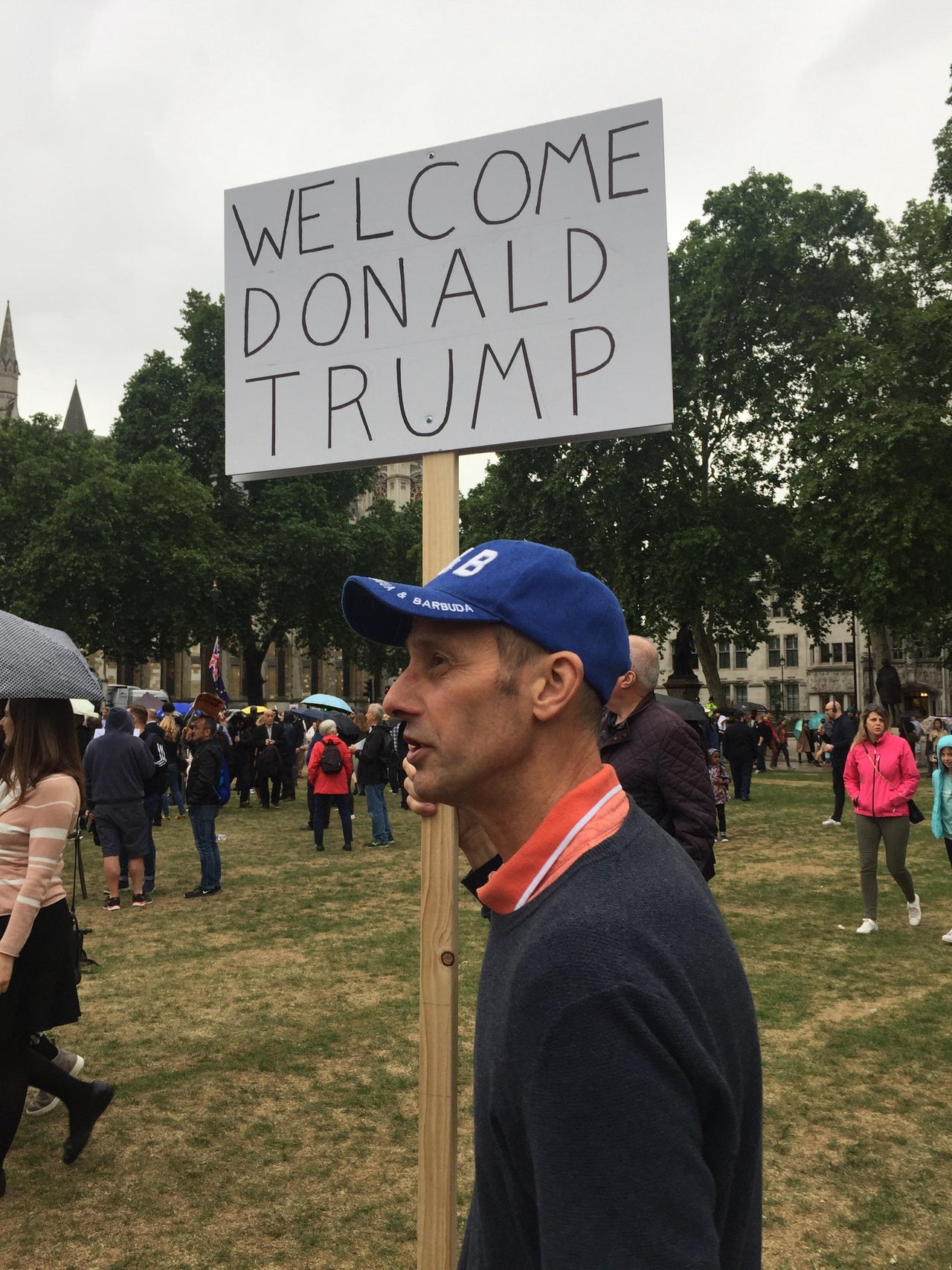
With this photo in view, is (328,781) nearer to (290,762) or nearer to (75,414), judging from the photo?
(290,762)

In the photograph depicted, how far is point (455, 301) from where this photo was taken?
3049 mm

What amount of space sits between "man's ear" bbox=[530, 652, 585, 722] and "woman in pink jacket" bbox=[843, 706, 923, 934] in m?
8.55

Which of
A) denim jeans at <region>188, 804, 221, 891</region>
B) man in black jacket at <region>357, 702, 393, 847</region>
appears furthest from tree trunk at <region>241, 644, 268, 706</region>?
denim jeans at <region>188, 804, 221, 891</region>

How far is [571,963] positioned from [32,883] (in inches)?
141

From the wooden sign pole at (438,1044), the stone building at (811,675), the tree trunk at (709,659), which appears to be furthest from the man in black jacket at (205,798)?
the stone building at (811,675)

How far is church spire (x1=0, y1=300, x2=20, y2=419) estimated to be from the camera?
90500 millimetres

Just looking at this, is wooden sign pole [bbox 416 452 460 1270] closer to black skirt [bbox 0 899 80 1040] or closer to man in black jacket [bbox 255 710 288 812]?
→ black skirt [bbox 0 899 80 1040]

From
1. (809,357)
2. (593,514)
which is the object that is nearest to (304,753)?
(593,514)

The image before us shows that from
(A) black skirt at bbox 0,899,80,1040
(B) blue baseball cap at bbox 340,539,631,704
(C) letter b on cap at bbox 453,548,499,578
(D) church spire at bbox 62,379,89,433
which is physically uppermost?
(D) church spire at bbox 62,379,89,433

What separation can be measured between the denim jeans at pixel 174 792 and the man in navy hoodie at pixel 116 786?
23.0 ft

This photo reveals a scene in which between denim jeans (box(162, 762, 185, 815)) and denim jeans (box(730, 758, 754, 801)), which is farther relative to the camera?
denim jeans (box(730, 758, 754, 801))

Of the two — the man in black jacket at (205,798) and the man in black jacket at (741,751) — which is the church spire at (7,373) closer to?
the man in black jacket at (741,751)

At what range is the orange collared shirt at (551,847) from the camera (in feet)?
3.92

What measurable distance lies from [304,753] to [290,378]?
25211mm
